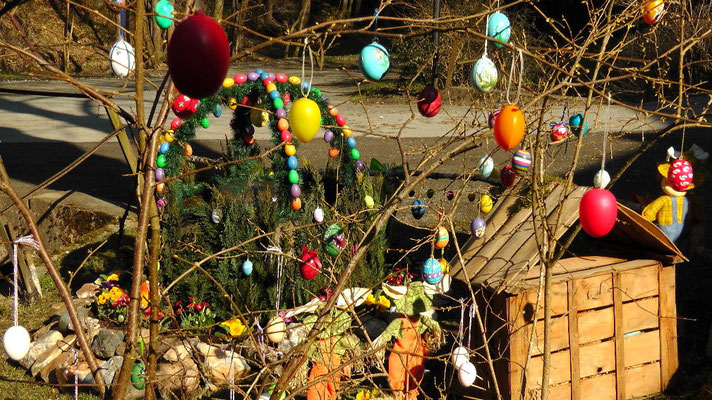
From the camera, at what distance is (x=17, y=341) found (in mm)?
3236

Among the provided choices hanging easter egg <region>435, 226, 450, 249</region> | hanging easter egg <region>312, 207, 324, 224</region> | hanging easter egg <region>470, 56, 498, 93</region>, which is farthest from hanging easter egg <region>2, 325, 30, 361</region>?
hanging easter egg <region>312, 207, 324, 224</region>

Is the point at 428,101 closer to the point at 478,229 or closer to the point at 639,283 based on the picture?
the point at 478,229

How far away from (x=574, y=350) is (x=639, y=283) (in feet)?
1.94

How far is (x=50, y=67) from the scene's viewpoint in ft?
7.73

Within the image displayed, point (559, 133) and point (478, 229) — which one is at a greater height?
point (559, 133)

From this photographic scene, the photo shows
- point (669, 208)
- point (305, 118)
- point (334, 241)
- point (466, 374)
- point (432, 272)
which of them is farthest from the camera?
point (669, 208)

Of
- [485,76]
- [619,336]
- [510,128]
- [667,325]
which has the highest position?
[485,76]

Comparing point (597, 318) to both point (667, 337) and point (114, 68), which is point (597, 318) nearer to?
point (667, 337)

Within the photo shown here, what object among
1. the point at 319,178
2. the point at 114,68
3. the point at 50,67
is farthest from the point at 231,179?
the point at 50,67

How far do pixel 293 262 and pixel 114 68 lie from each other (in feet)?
7.41

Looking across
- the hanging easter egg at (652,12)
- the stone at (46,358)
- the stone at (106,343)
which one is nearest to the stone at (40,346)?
the stone at (46,358)

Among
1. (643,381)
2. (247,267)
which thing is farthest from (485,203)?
(247,267)

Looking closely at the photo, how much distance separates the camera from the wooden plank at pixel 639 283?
464 cm

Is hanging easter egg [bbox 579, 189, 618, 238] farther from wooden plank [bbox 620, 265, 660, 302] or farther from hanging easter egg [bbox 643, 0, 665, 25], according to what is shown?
wooden plank [bbox 620, 265, 660, 302]
